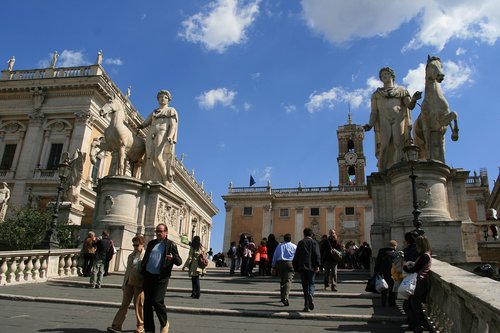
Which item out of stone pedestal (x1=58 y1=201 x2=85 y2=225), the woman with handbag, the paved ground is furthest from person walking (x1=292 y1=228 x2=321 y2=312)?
stone pedestal (x1=58 y1=201 x2=85 y2=225)

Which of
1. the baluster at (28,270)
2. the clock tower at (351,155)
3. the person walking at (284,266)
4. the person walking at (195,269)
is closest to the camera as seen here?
the person walking at (284,266)

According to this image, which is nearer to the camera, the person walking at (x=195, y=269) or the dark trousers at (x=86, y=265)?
the person walking at (x=195, y=269)

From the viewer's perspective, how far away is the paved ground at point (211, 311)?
575cm

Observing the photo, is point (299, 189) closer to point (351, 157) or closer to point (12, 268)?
point (351, 157)

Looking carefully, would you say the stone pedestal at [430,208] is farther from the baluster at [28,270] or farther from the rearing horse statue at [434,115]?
the baluster at [28,270]

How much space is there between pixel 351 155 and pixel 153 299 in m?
62.1

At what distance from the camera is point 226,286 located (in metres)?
10.4

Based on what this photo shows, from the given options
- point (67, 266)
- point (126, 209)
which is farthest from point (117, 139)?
point (67, 266)

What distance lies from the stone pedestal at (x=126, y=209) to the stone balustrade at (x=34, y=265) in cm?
129

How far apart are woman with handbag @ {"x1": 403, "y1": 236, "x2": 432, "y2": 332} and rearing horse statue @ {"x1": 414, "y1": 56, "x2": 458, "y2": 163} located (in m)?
7.37

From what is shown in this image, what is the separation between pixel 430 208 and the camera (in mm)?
11039

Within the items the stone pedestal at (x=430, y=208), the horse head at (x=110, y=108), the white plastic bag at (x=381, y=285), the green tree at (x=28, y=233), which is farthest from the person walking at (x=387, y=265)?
the horse head at (x=110, y=108)

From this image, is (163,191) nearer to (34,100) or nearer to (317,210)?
(34,100)

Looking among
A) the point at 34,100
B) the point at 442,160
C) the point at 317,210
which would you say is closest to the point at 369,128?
the point at 442,160
